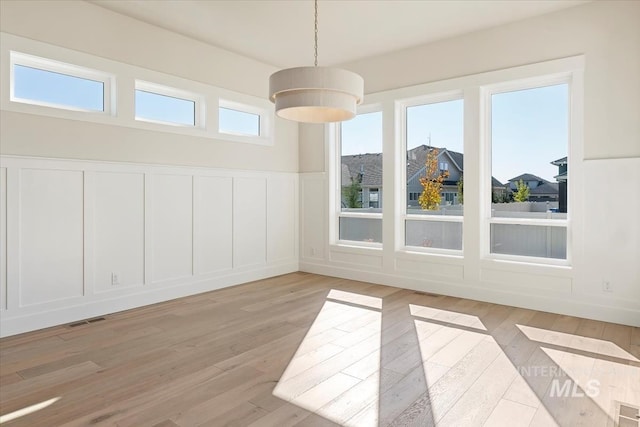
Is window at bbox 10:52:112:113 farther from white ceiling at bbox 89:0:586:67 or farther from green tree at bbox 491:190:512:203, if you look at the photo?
green tree at bbox 491:190:512:203

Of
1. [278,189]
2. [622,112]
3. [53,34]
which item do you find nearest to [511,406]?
[622,112]

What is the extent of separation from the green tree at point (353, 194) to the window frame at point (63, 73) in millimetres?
3310

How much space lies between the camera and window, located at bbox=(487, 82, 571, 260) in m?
4.30

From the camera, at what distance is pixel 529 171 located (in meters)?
4.50

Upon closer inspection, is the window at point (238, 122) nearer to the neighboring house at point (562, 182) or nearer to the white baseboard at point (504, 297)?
the white baseboard at point (504, 297)

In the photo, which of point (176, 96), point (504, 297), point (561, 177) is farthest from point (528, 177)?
point (176, 96)

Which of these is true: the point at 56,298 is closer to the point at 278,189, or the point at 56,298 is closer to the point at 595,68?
the point at 278,189

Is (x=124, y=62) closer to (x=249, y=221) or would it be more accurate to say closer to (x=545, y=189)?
(x=249, y=221)

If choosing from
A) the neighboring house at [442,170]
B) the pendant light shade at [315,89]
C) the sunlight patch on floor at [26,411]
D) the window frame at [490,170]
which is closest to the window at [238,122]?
the neighboring house at [442,170]

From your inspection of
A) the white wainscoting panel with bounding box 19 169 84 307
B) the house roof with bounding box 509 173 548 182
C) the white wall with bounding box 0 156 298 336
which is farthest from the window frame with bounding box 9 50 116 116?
the house roof with bounding box 509 173 548 182

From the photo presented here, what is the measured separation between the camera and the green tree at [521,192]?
Result: 14.9 feet

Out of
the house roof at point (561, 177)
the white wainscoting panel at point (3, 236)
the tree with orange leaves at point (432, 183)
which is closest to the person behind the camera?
the white wainscoting panel at point (3, 236)

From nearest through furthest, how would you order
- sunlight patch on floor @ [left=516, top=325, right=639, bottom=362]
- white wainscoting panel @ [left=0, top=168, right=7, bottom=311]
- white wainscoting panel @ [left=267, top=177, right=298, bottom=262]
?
sunlight patch on floor @ [left=516, top=325, right=639, bottom=362] < white wainscoting panel @ [left=0, top=168, right=7, bottom=311] < white wainscoting panel @ [left=267, top=177, right=298, bottom=262]

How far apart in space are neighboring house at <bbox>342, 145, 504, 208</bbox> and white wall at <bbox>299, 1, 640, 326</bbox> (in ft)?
0.86
